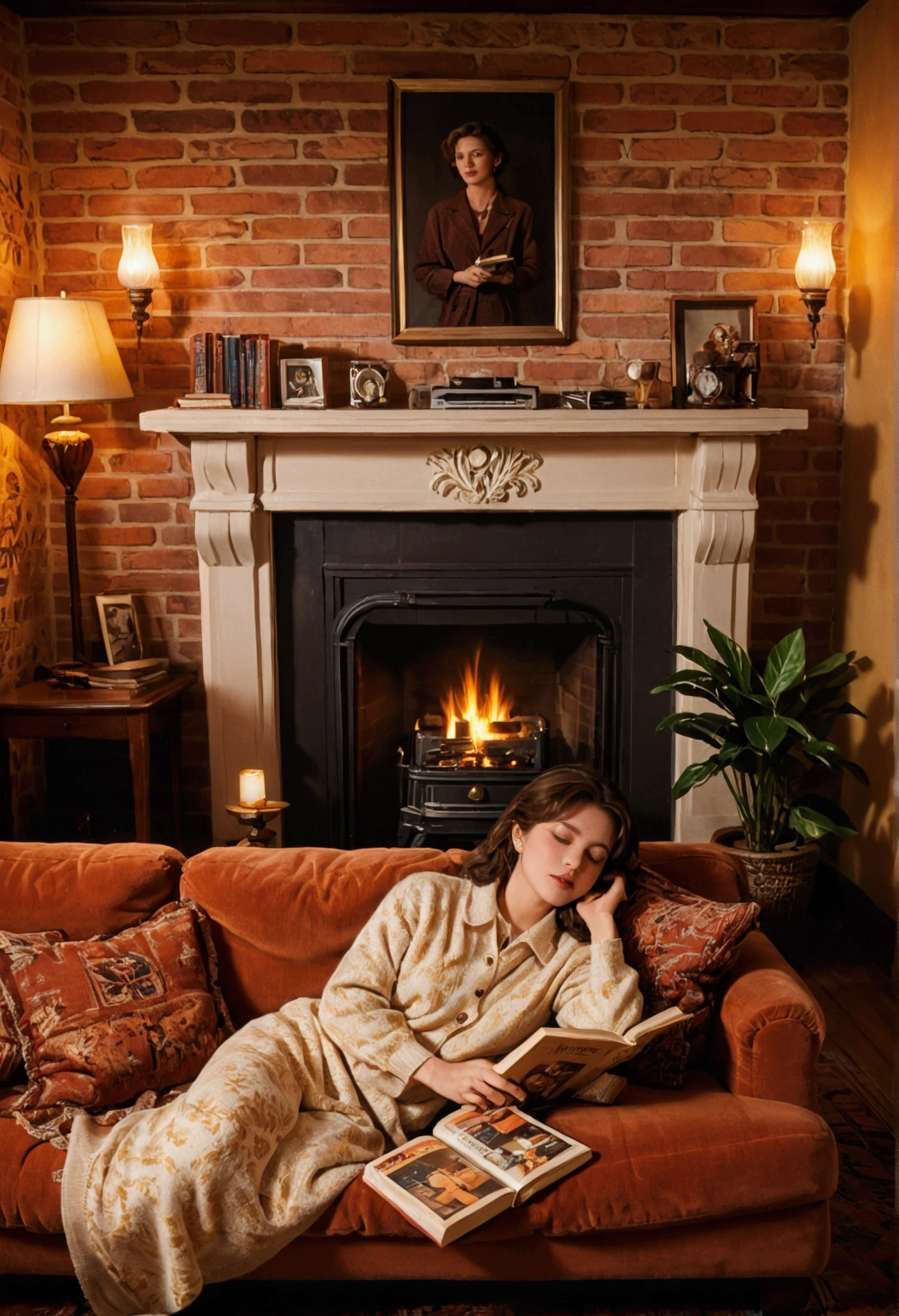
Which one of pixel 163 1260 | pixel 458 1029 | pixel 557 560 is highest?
pixel 557 560

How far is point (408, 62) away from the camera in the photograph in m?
3.52

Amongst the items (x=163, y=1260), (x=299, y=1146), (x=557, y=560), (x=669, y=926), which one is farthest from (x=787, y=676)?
(x=163, y=1260)

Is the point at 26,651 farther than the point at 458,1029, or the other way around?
the point at 26,651

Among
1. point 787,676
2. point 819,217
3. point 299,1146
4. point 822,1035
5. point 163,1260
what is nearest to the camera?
point 163,1260

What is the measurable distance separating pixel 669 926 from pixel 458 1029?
1.37ft

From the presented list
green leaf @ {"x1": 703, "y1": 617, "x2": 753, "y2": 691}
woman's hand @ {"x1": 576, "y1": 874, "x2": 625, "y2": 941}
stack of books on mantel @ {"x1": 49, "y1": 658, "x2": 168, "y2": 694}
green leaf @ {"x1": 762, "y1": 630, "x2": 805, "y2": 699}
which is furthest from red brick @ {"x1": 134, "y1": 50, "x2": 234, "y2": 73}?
woman's hand @ {"x1": 576, "y1": 874, "x2": 625, "y2": 941}

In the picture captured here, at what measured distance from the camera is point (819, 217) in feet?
11.8

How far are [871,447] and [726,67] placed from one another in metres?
1.26

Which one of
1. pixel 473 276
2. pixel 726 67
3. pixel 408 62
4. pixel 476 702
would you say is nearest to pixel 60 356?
pixel 473 276

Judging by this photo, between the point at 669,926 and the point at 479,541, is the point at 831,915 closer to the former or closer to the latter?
the point at 479,541

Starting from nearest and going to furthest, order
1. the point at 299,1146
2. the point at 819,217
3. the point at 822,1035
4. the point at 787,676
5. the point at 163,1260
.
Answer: the point at 163,1260 → the point at 299,1146 → the point at 822,1035 → the point at 787,676 → the point at 819,217

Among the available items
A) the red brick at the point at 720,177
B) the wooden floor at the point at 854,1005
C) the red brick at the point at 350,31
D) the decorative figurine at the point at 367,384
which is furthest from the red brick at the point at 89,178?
the wooden floor at the point at 854,1005

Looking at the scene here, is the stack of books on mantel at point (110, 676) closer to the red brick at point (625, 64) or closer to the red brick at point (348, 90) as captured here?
the red brick at point (348, 90)

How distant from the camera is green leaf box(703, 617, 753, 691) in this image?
10.6 feet
